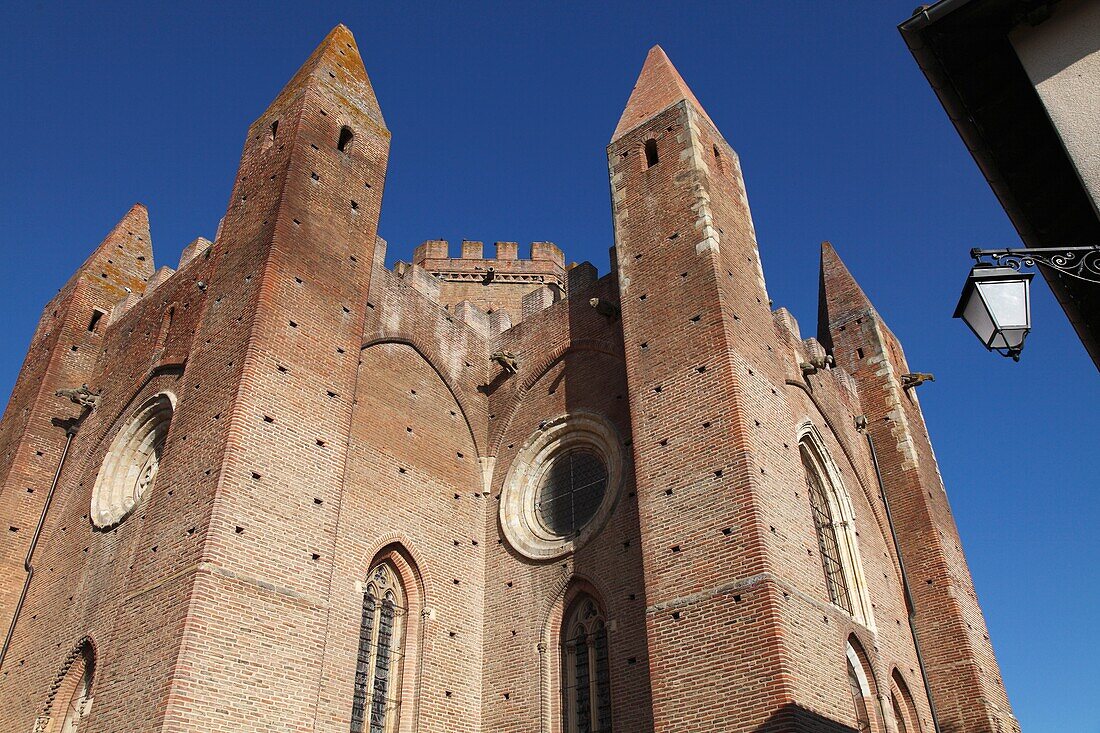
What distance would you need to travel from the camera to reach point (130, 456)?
12438 millimetres

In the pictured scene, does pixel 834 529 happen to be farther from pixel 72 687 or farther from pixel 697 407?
pixel 72 687

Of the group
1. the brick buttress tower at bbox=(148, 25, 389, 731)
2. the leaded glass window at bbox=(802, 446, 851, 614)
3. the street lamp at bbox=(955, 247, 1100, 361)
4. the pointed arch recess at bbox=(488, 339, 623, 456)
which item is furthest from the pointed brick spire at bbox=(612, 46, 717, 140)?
the street lamp at bbox=(955, 247, 1100, 361)

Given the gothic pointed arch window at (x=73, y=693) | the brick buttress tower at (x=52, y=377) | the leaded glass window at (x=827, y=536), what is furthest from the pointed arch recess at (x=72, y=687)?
the leaded glass window at (x=827, y=536)

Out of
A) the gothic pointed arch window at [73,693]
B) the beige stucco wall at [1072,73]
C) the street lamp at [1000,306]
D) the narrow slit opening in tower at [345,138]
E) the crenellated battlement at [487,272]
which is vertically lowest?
the street lamp at [1000,306]

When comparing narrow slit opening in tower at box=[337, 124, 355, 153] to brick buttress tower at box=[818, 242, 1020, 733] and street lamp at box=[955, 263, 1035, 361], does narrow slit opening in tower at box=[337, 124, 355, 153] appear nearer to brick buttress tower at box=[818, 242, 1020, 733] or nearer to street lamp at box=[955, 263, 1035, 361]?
brick buttress tower at box=[818, 242, 1020, 733]

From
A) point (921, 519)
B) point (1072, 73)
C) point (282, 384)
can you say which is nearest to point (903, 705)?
point (921, 519)

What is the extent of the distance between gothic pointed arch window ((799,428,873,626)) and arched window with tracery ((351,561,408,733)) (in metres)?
5.69

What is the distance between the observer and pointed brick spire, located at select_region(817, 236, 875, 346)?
17.2 meters

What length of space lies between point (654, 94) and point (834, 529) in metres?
7.07

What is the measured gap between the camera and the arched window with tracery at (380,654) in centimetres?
982

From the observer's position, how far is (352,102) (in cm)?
1327

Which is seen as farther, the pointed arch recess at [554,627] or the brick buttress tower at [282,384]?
the pointed arch recess at [554,627]

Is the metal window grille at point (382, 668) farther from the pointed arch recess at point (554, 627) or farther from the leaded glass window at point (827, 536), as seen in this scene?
the leaded glass window at point (827, 536)

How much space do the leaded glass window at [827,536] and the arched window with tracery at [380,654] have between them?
5.63 m
